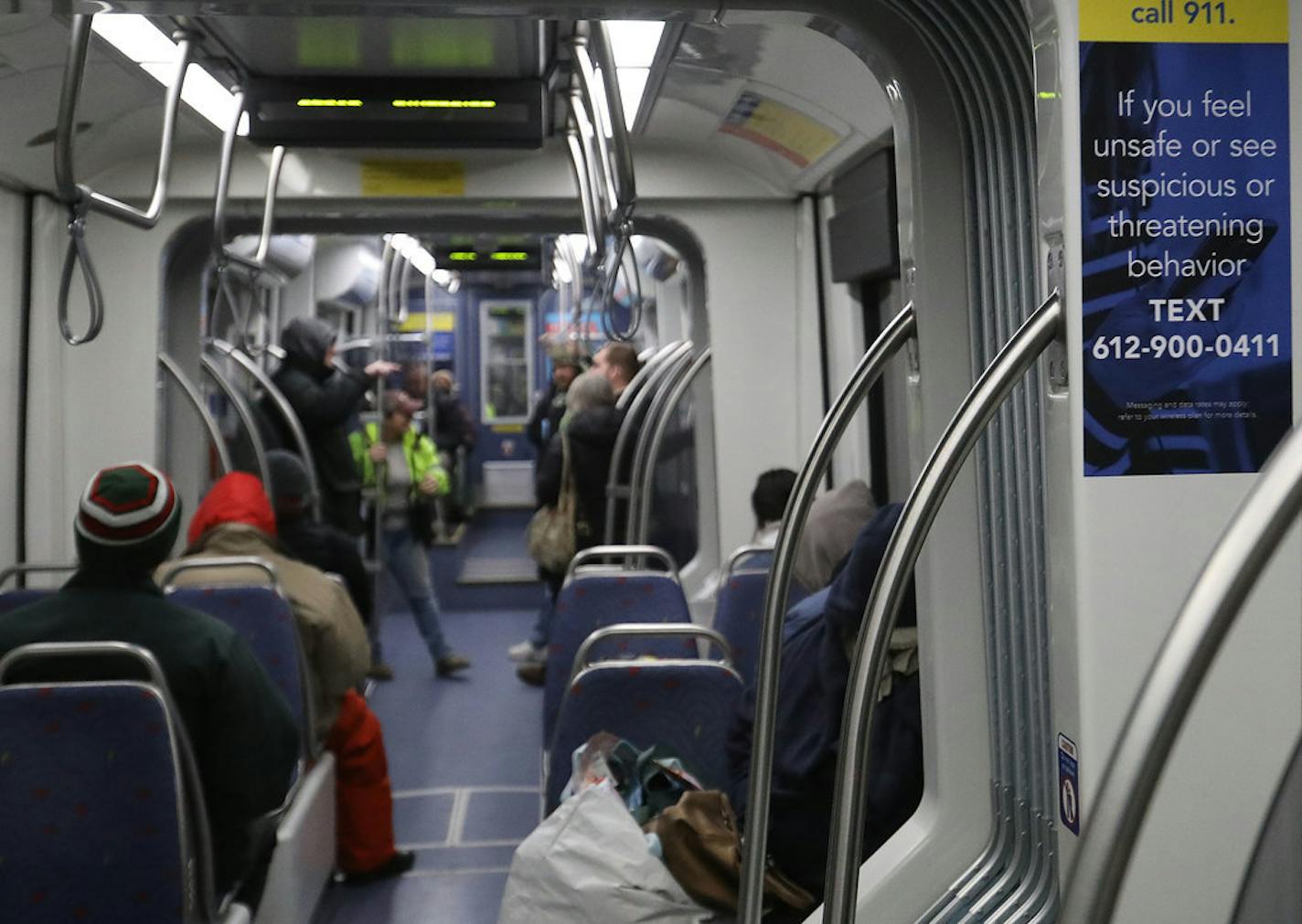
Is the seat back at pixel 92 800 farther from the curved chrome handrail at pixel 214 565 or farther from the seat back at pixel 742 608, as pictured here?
the seat back at pixel 742 608

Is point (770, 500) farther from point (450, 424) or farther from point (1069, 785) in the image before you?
point (450, 424)

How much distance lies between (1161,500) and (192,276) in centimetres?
520

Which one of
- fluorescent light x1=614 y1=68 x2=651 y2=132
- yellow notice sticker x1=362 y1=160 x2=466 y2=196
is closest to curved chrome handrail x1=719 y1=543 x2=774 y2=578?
fluorescent light x1=614 y1=68 x2=651 y2=132

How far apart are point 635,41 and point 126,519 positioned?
2.07 metres

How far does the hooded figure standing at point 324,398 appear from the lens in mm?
7141

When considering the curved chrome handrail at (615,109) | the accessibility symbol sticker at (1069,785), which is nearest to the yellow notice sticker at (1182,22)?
the accessibility symbol sticker at (1069,785)

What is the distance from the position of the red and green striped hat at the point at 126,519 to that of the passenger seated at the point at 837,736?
1.37 metres

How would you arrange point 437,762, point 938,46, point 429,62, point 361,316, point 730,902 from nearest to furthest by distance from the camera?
point 938,46 → point 730,902 → point 429,62 → point 437,762 → point 361,316

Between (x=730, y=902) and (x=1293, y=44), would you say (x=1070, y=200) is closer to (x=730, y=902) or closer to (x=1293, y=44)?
(x=1293, y=44)

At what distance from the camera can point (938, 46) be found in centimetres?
216

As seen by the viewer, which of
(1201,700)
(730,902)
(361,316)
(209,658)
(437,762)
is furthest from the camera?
(361,316)

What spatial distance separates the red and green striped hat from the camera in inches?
113

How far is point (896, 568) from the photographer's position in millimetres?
1628

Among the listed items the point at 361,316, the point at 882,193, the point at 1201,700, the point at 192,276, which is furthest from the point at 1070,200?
the point at 361,316
